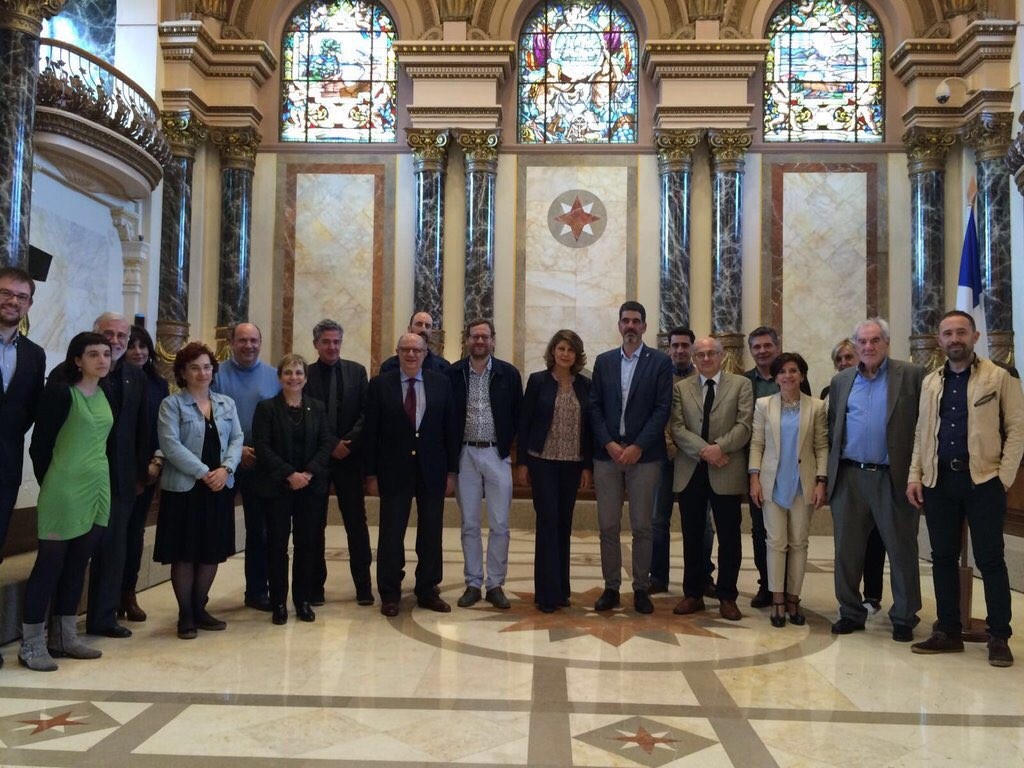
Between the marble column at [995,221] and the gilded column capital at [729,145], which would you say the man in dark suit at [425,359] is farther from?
the marble column at [995,221]

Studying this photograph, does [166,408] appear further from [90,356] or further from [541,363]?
[541,363]

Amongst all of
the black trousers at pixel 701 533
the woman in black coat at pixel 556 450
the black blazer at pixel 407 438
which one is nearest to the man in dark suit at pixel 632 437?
the woman in black coat at pixel 556 450

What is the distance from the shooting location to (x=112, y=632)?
459 cm

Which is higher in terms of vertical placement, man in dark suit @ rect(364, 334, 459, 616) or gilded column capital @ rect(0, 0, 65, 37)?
gilded column capital @ rect(0, 0, 65, 37)

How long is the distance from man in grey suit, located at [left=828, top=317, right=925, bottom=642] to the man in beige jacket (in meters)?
0.15

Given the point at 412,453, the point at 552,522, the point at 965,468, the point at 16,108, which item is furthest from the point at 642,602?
the point at 16,108

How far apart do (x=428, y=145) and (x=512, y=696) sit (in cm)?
984

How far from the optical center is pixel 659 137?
12250 millimetres

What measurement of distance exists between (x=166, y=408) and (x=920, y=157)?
11.0 m

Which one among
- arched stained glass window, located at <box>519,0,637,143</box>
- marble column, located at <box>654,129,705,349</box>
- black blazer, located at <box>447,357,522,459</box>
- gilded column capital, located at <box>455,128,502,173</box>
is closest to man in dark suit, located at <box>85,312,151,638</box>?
black blazer, located at <box>447,357,522,459</box>

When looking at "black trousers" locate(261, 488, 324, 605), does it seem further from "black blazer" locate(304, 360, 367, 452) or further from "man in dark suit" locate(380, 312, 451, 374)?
"man in dark suit" locate(380, 312, 451, 374)

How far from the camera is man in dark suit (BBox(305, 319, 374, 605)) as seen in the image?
5492 mm

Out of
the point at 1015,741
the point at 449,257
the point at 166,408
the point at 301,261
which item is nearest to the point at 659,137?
the point at 449,257

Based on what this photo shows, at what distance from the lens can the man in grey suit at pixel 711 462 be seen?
5.23 metres
